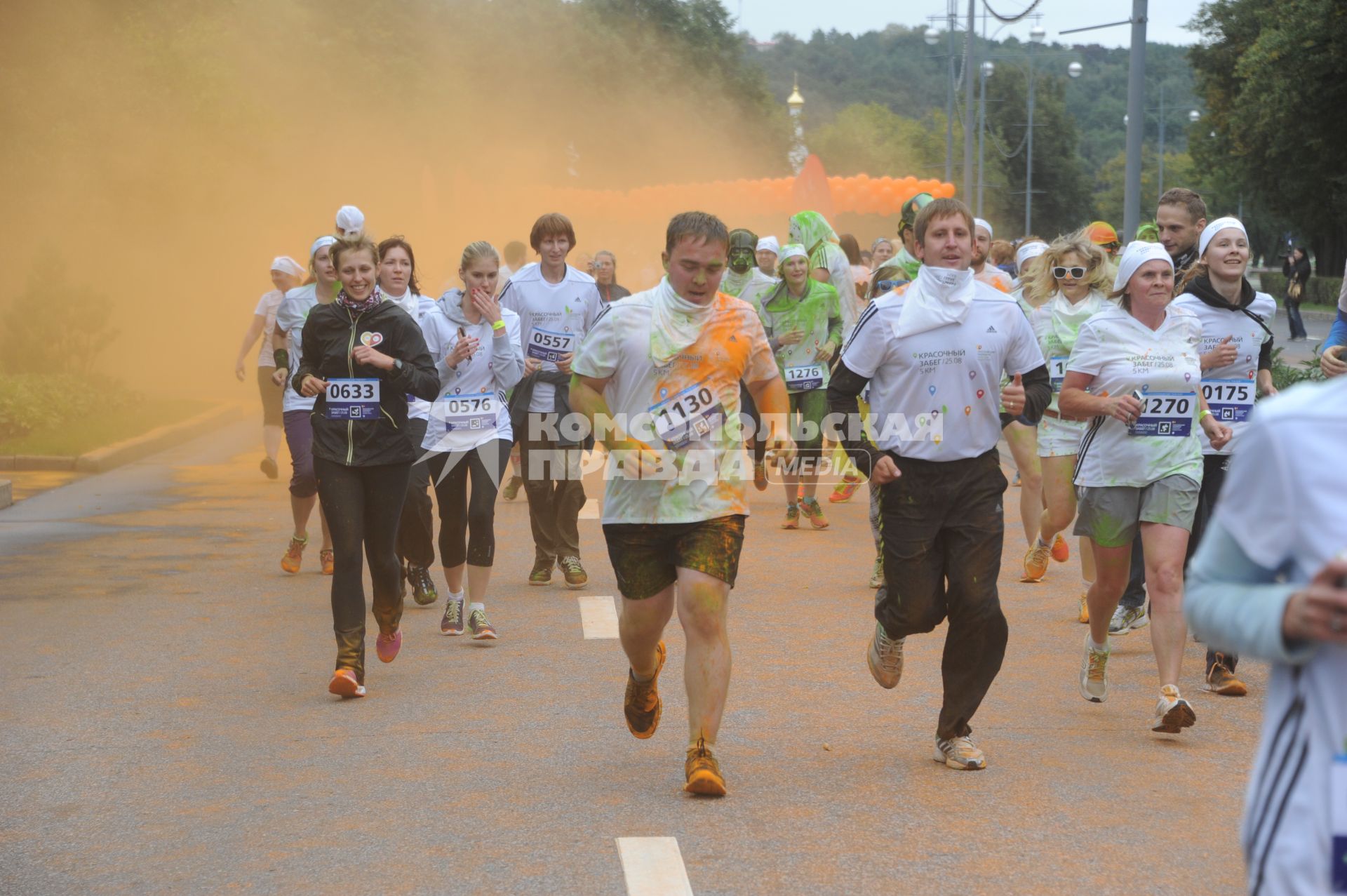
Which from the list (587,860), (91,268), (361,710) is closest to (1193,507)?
(587,860)

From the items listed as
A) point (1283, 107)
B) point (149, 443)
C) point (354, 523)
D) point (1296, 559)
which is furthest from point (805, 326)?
point (1283, 107)

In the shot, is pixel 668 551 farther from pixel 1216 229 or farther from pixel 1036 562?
pixel 1036 562

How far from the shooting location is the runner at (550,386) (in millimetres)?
10195

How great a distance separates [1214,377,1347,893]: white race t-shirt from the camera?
2389 mm

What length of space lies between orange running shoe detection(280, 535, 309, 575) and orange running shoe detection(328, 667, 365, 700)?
3.51 metres

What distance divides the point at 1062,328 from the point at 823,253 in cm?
409

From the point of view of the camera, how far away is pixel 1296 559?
2.49 m

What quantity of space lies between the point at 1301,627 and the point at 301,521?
360 inches

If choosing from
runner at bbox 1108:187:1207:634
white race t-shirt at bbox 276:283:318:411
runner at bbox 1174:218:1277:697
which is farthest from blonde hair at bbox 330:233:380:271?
runner at bbox 1108:187:1207:634

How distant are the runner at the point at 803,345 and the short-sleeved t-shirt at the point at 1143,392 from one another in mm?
5686

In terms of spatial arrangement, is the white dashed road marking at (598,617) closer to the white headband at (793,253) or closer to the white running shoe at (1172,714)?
the white running shoe at (1172,714)

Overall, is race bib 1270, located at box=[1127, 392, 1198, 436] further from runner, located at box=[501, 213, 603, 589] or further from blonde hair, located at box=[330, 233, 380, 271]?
runner, located at box=[501, 213, 603, 589]

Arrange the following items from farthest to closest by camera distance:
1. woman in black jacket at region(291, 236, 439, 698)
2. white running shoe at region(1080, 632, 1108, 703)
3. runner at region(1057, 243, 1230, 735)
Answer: woman in black jacket at region(291, 236, 439, 698), white running shoe at region(1080, 632, 1108, 703), runner at region(1057, 243, 1230, 735)

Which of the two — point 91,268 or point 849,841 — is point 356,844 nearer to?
point 849,841
